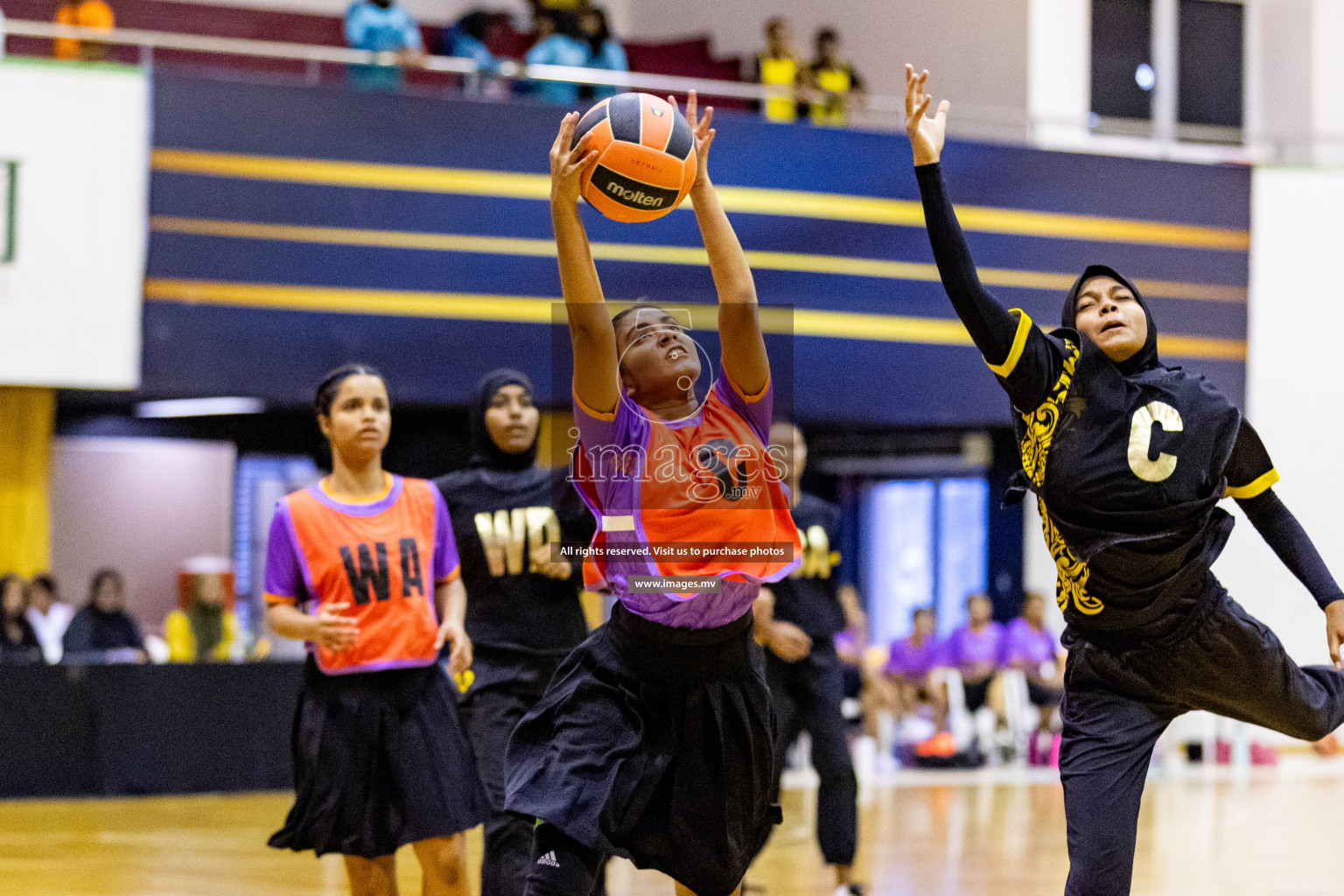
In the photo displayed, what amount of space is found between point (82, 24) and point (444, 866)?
850cm

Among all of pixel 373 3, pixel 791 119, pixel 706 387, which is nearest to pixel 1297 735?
pixel 706 387

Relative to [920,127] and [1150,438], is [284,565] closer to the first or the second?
[920,127]

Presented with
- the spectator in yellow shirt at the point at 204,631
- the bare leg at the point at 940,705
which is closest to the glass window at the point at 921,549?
the bare leg at the point at 940,705

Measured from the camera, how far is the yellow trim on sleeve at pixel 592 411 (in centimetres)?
319

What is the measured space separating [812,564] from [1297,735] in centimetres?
270

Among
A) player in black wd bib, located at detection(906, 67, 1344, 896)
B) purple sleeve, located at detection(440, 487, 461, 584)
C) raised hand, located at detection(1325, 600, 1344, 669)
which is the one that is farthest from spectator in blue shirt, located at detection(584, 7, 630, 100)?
raised hand, located at detection(1325, 600, 1344, 669)

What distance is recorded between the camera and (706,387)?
3.96 m

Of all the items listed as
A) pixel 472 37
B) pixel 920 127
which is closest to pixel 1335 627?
pixel 920 127

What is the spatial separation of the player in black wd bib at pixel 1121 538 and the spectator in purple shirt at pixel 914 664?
24.9 ft

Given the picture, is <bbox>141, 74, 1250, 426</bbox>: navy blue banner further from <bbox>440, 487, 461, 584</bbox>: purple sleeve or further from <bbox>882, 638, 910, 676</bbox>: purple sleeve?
<bbox>440, 487, 461, 584</bbox>: purple sleeve

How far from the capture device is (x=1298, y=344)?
1251 centimetres

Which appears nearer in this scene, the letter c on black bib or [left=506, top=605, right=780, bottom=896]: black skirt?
[left=506, top=605, right=780, bottom=896]: black skirt

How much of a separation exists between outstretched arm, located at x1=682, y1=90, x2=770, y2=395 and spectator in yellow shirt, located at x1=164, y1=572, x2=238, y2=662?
718cm

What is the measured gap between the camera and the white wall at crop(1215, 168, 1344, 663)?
1233 cm
